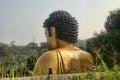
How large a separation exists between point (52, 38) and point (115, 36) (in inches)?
212

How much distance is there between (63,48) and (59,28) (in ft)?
2.20

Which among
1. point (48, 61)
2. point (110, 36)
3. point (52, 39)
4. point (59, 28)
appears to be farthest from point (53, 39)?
point (110, 36)

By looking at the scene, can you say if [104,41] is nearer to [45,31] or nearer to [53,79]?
[45,31]

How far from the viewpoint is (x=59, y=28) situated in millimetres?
10758

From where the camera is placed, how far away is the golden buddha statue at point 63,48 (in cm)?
989

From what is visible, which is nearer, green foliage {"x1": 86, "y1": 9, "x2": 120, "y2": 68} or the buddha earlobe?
the buddha earlobe

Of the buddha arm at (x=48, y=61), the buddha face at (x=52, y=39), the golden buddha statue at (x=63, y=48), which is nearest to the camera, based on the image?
the buddha arm at (x=48, y=61)

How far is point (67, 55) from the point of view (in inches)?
400

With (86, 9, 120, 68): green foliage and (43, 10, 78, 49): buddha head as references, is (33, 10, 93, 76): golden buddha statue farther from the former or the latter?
(86, 9, 120, 68): green foliage

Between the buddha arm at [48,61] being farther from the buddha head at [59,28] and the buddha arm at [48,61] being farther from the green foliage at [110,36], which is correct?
the green foliage at [110,36]

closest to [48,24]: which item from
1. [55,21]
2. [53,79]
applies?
[55,21]

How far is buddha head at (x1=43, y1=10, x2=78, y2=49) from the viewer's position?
10695mm

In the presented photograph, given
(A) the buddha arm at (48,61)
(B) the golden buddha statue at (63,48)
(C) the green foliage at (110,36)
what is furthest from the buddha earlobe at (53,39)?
(C) the green foliage at (110,36)

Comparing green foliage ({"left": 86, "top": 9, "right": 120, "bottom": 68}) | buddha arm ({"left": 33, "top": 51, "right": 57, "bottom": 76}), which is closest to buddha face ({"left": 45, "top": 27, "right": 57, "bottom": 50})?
buddha arm ({"left": 33, "top": 51, "right": 57, "bottom": 76})
